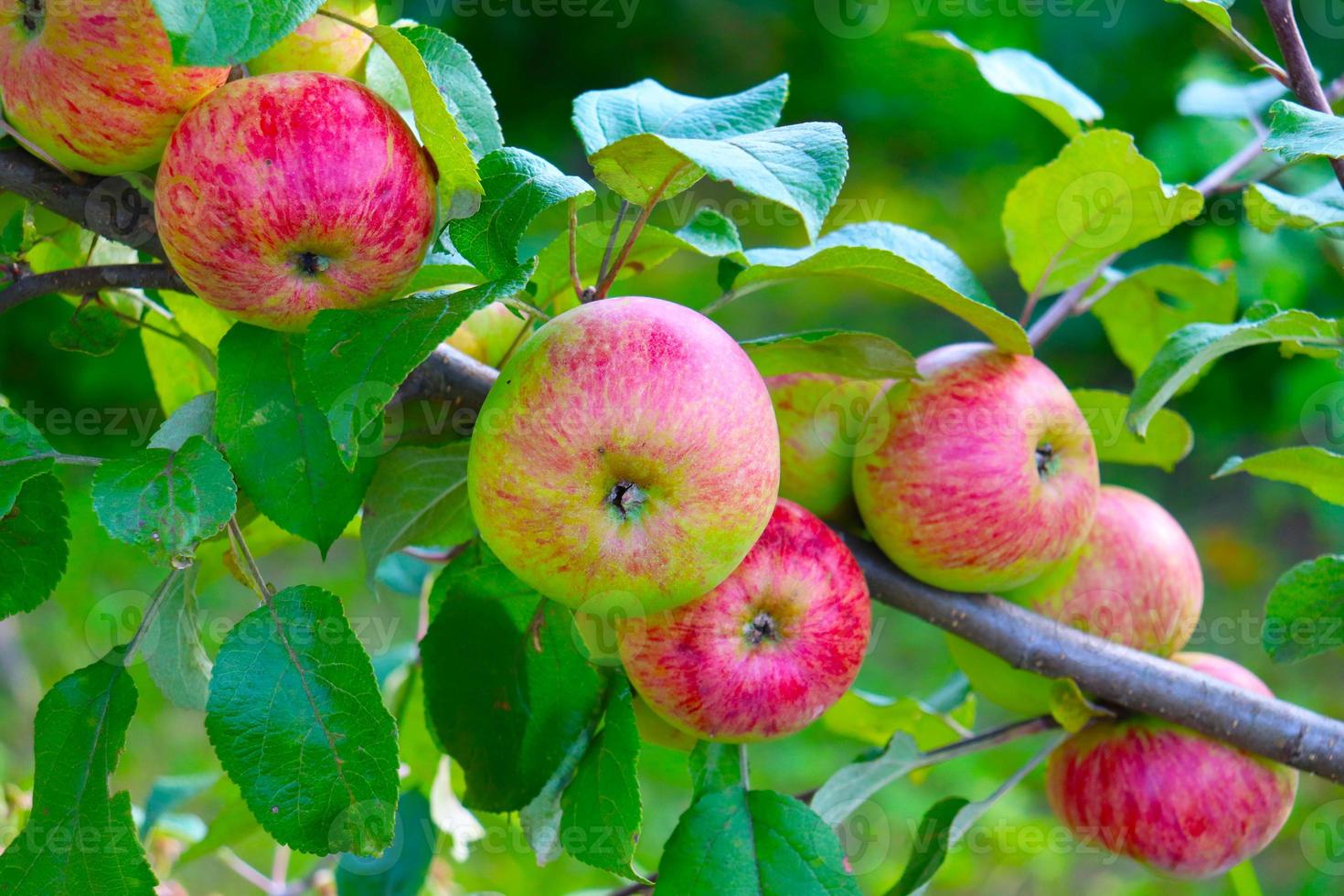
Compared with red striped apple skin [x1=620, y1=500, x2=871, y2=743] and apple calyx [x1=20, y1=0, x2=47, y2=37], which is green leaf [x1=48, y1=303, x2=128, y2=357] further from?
red striped apple skin [x1=620, y1=500, x2=871, y2=743]

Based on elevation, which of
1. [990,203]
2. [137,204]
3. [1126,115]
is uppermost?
[137,204]

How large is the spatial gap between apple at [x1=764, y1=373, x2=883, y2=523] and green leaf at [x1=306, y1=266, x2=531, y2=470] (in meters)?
0.33

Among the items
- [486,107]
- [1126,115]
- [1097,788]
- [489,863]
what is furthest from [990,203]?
[486,107]

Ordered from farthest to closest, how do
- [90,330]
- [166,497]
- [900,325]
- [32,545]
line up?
[900,325] < [90,330] < [32,545] < [166,497]

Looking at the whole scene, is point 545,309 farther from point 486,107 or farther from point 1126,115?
point 1126,115

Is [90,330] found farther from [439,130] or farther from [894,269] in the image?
[894,269]

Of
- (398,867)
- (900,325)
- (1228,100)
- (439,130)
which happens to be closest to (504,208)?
(439,130)

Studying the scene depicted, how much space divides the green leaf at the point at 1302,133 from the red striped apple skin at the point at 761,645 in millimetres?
355

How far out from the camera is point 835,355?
A: 781 millimetres

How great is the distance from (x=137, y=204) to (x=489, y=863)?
1.80 meters

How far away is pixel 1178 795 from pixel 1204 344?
35 cm

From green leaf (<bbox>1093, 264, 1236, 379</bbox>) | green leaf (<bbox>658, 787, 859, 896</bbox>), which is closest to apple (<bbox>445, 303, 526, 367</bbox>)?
green leaf (<bbox>658, 787, 859, 896</bbox>)

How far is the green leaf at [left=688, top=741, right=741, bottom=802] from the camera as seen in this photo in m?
0.82

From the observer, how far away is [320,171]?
0.61m
